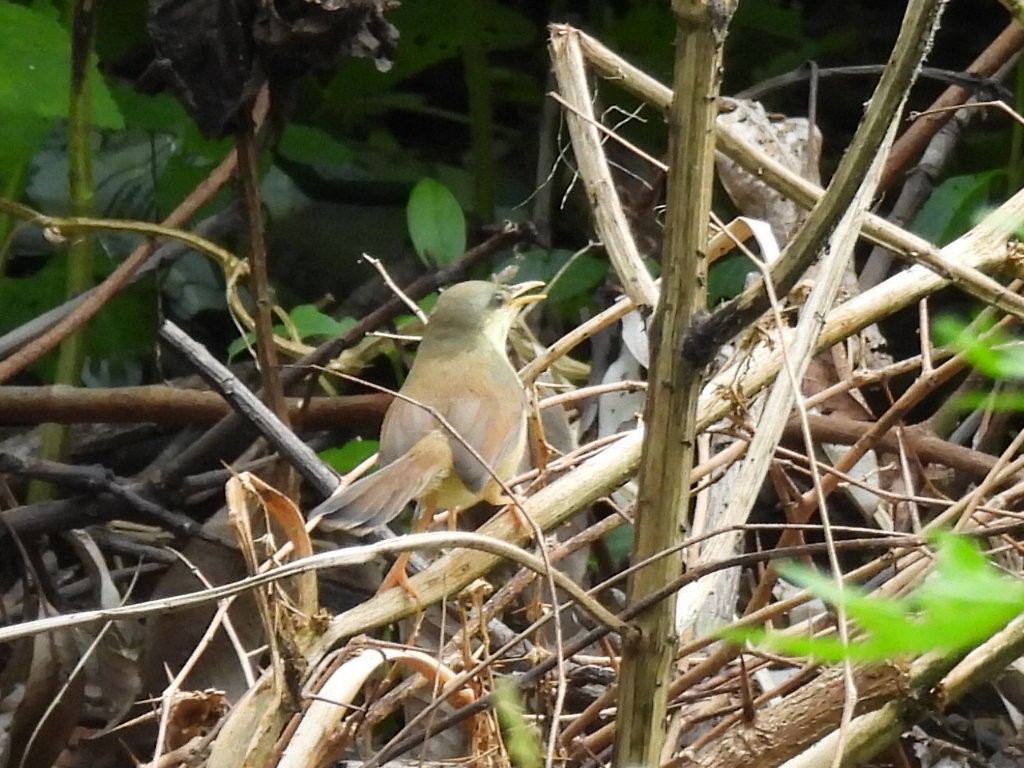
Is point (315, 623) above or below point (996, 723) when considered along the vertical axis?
above

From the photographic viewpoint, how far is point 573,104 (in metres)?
2.07

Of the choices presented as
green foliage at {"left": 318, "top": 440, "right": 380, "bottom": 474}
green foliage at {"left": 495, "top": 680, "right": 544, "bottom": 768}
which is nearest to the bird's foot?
green foliage at {"left": 495, "top": 680, "right": 544, "bottom": 768}

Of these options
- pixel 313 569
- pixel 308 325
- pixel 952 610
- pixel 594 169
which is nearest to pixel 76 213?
pixel 308 325

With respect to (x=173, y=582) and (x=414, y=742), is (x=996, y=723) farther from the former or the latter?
(x=173, y=582)

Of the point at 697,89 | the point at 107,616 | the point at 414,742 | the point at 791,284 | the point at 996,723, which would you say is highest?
the point at 697,89

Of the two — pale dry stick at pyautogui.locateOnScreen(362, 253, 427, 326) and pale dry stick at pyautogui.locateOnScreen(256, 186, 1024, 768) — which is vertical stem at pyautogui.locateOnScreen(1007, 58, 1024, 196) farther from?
pale dry stick at pyautogui.locateOnScreen(362, 253, 427, 326)

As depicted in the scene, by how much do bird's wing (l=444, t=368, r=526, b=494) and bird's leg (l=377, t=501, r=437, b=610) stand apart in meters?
0.14

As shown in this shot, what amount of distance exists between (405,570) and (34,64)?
57.9 inches

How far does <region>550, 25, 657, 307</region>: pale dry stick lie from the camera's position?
77.8 inches

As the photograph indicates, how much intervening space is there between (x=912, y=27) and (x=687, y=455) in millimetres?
404

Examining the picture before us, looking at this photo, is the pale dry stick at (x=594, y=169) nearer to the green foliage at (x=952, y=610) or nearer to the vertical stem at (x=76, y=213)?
the vertical stem at (x=76, y=213)

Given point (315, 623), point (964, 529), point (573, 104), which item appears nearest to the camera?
point (315, 623)

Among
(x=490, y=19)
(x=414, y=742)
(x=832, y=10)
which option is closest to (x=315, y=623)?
(x=414, y=742)

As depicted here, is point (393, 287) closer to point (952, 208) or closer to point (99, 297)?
point (99, 297)
